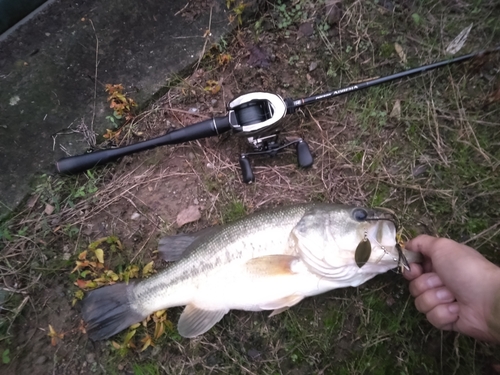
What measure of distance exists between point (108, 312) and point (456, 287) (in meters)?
2.27

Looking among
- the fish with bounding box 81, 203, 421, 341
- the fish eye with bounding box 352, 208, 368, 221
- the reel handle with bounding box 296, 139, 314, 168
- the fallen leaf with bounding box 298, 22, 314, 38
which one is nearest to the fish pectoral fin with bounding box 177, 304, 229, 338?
the fish with bounding box 81, 203, 421, 341

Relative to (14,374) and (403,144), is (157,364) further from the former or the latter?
(403,144)

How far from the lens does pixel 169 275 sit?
8.96ft

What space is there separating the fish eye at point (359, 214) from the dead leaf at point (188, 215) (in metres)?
1.20

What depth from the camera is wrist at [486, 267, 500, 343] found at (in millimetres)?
2260

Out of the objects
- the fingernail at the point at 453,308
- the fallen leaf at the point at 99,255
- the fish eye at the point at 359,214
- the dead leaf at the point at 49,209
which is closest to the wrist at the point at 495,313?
the fingernail at the point at 453,308

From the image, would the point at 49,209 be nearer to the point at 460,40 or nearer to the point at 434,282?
the point at 434,282

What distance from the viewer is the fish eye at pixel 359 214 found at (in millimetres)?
2490

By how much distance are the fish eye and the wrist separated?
2.55ft

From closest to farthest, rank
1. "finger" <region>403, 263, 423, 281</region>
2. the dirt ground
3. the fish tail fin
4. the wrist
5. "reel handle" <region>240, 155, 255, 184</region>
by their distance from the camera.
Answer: the wrist
"finger" <region>403, 263, 423, 281</region>
the fish tail fin
the dirt ground
"reel handle" <region>240, 155, 255, 184</region>

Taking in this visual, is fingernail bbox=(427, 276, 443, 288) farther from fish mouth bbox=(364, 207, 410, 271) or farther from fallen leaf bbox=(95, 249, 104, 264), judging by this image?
fallen leaf bbox=(95, 249, 104, 264)

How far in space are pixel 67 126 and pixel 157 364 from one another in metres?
1.95

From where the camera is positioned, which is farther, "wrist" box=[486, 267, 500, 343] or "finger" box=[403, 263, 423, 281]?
"finger" box=[403, 263, 423, 281]

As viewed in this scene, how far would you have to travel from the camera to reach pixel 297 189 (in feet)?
10.2
